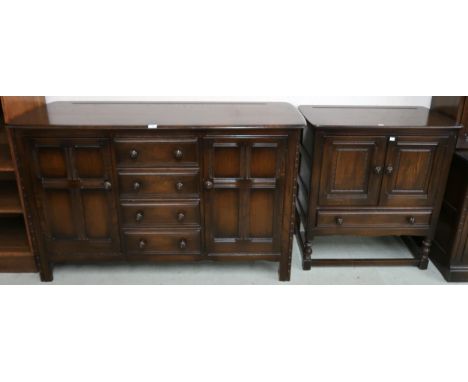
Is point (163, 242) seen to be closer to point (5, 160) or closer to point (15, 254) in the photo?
point (15, 254)

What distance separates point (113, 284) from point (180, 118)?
1004 mm

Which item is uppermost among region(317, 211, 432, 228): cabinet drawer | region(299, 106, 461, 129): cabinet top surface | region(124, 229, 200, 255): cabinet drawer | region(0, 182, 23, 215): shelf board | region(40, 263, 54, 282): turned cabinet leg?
region(299, 106, 461, 129): cabinet top surface

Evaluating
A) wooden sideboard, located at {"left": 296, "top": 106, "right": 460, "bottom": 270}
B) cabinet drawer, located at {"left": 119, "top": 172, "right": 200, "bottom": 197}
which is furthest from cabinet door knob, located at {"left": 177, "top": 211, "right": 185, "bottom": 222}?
wooden sideboard, located at {"left": 296, "top": 106, "right": 460, "bottom": 270}

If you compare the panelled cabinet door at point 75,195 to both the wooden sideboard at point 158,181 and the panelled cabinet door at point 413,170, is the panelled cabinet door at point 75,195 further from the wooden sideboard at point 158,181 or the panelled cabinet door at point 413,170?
the panelled cabinet door at point 413,170

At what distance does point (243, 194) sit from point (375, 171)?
0.73 m

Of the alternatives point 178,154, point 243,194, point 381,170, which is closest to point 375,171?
point 381,170

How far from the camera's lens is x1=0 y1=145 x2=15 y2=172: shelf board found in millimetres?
2021

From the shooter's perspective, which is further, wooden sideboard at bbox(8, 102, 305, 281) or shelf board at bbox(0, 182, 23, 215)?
shelf board at bbox(0, 182, 23, 215)

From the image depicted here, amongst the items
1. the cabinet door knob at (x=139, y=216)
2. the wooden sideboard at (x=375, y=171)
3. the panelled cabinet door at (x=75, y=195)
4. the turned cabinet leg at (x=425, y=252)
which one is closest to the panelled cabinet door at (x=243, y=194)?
the wooden sideboard at (x=375, y=171)

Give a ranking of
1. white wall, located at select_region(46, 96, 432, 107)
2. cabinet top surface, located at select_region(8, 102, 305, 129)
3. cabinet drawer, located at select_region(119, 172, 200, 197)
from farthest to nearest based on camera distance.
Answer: white wall, located at select_region(46, 96, 432, 107) < cabinet drawer, located at select_region(119, 172, 200, 197) < cabinet top surface, located at select_region(8, 102, 305, 129)

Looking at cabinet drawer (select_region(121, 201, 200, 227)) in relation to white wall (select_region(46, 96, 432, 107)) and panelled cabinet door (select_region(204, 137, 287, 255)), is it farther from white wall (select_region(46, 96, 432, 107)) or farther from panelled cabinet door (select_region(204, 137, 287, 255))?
white wall (select_region(46, 96, 432, 107))

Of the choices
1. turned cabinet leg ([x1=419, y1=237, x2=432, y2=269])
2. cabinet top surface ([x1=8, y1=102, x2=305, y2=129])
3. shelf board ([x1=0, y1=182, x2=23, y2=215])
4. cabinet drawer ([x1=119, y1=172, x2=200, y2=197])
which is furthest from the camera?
turned cabinet leg ([x1=419, y1=237, x2=432, y2=269])

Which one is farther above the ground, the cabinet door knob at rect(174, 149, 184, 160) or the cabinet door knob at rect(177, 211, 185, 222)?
the cabinet door knob at rect(174, 149, 184, 160)

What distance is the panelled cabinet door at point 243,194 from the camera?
1940mm
